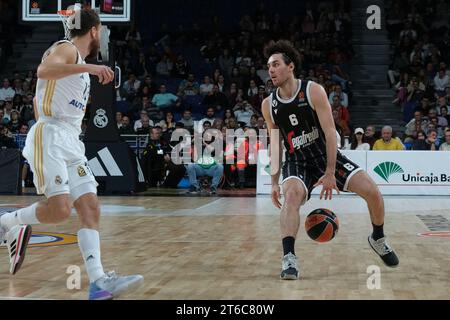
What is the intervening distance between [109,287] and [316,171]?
232cm

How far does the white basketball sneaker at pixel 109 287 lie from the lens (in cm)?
494

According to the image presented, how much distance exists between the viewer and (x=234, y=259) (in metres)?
7.17

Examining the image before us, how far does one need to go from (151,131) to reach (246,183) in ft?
8.32

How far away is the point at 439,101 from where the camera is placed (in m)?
20.1

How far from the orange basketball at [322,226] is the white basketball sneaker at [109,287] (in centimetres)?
195

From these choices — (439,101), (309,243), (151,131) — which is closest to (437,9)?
(439,101)

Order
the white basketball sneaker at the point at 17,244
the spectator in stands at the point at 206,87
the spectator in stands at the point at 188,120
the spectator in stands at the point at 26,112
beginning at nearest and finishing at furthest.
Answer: the white basketball sneaker at the point at 17,244 < the spectator in stands at the point at 188,120 < the spectator in stands at the point at 26,112 < the spectator in stands at the point at 206,87

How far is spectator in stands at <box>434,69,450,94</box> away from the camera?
21.8m

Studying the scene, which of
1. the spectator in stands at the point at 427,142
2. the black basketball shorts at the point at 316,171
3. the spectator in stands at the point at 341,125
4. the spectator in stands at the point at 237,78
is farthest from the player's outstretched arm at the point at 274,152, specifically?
the spectator in stands at the point at 237,78

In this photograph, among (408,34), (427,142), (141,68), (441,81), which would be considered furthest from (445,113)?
(141,68)

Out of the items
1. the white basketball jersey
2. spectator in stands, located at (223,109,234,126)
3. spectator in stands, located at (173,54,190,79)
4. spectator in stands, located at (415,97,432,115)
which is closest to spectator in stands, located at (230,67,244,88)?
spectator in stands, located at (173,54,190,79)

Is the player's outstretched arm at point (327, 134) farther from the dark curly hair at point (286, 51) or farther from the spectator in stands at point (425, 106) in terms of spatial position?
the spectator in stands at point (425, 106)

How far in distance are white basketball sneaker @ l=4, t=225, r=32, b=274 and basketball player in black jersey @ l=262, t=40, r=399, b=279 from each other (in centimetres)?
201

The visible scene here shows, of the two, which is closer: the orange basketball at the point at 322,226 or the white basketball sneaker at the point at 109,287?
the white basketball sneaker at the point at 109,287
